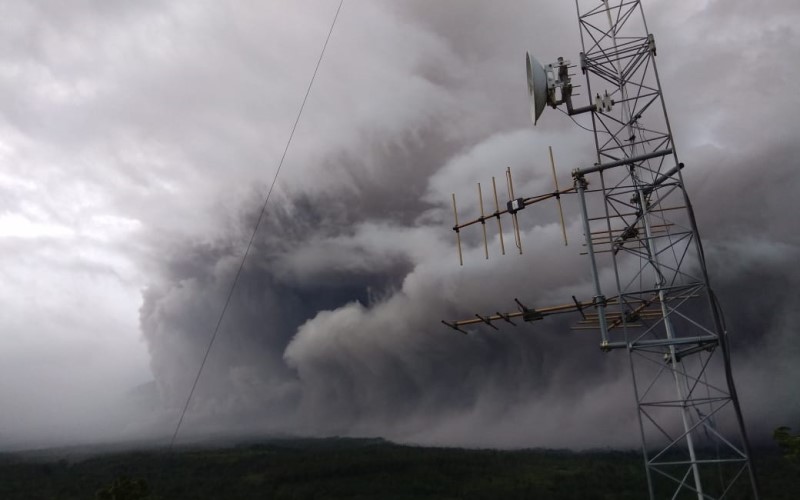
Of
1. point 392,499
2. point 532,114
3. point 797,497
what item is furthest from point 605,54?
point 392,499

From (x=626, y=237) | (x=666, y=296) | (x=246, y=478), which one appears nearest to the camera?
(x=666, y=296)

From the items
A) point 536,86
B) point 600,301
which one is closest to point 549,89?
point 536,86

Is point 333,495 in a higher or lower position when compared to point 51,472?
lower

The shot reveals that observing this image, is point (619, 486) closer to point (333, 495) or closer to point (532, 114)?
point (333, 495)

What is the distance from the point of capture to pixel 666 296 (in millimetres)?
19578

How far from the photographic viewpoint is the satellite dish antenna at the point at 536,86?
21.7m

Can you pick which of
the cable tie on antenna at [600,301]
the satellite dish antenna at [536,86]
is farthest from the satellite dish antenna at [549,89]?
the cable tie on antenna at [600,301]

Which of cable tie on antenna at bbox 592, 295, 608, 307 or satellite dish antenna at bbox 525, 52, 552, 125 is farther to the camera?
satellite dish antenna at bbox 525, 52, 552, 125

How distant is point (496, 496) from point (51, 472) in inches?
5945

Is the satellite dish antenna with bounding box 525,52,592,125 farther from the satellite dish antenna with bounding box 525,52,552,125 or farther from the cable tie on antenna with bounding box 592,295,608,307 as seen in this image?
the cable tie on antenna with bounding box 592,295,608,307

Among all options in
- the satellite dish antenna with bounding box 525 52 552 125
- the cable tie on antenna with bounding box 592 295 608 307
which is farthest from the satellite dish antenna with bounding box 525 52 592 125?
the cable tie on antenna with bounding box 592 295 608 307

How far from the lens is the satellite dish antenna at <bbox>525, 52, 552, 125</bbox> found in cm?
2166

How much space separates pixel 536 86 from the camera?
21.7m

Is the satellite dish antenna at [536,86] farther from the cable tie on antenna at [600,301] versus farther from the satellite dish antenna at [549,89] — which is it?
the cable tie on antenna at [600,301]
